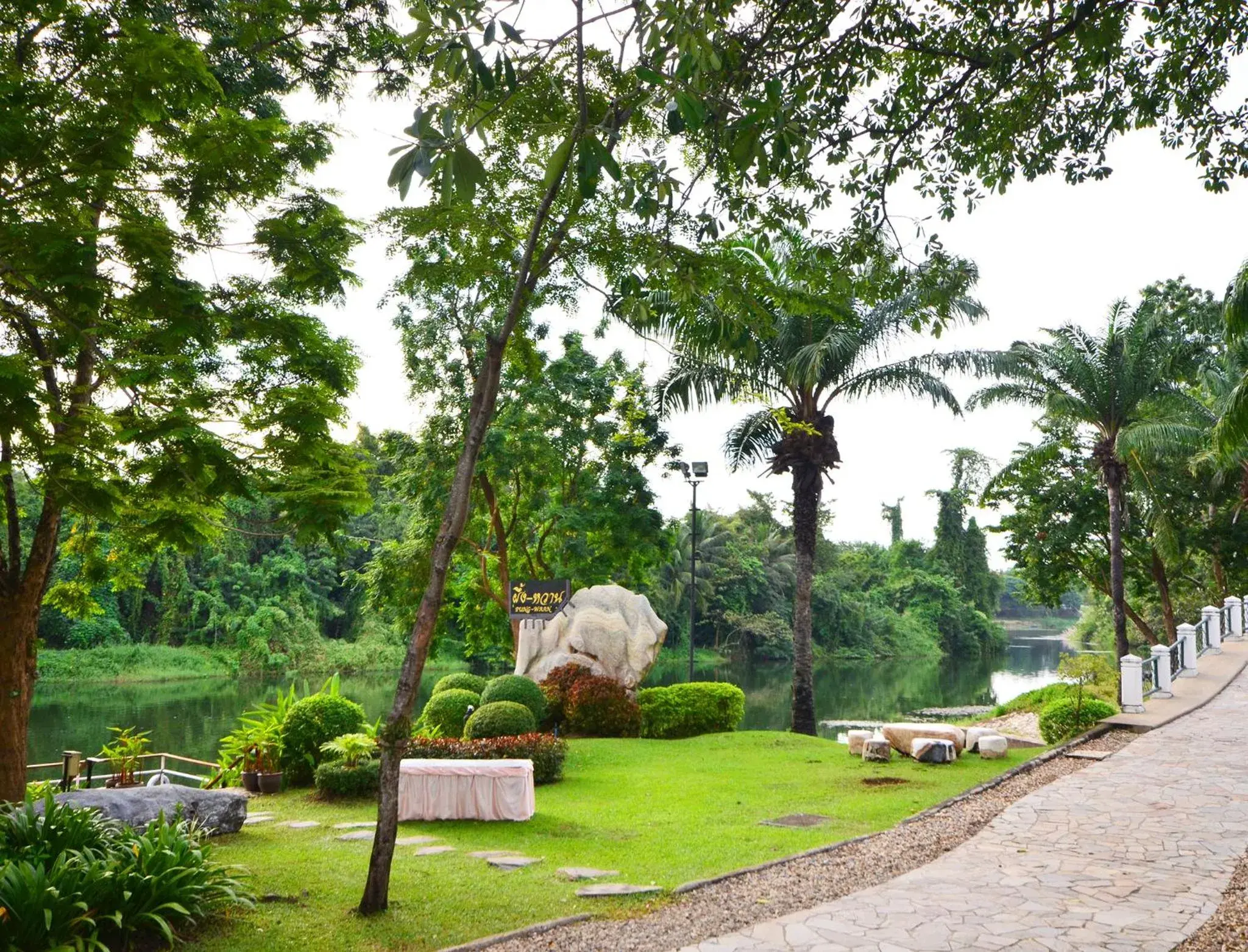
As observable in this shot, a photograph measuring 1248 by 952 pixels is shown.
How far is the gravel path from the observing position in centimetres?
597

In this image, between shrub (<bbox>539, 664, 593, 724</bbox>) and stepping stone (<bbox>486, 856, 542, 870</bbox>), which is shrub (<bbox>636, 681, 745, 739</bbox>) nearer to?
shrub (<bbox>539, 664, 593, 724</bbox>)

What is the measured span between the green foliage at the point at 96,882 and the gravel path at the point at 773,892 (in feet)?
6.81

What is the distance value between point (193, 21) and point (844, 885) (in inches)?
379

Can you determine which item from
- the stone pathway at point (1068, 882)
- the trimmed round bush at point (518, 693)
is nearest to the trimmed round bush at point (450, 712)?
the trimmed round bush at point (518, 693)

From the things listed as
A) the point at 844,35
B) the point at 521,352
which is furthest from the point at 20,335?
the point at 844,35

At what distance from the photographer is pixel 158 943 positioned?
575 cm

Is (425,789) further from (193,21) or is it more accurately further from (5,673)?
(193,21)

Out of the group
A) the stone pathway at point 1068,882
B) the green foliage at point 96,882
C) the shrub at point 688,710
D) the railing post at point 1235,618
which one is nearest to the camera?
the green foliage at point 96,882

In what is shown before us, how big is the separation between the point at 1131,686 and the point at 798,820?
A: 7.97 m

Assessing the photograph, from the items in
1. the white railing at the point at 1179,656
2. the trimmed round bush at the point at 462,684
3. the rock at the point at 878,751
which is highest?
the white railing at the point at 1179,656

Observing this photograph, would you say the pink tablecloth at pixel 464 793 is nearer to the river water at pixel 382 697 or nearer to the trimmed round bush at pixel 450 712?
the trimmed round bush at pixel 450 712

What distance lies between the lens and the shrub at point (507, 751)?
496 inches

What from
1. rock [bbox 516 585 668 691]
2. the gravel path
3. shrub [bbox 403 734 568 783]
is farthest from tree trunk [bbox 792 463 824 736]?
the gravel path

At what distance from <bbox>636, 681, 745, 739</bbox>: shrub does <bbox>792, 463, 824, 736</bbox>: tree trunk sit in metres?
1.29
